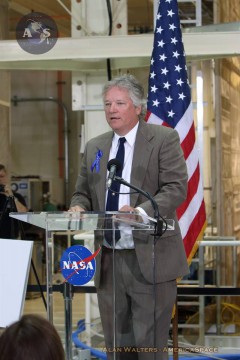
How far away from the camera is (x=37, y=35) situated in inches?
227

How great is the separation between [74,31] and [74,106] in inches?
23.7

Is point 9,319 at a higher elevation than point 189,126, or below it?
below

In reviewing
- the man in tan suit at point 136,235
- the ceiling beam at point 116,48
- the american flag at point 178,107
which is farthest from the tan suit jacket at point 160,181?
the ceiling beam at point 116,48

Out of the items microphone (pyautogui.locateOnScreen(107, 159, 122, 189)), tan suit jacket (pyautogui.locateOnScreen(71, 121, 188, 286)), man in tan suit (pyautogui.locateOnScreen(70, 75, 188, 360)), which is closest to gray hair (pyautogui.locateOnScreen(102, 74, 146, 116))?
man in tan suit (pyautogui.locateOnScreen(70, 75, 188, 360))

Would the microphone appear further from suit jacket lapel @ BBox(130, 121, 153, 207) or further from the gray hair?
the gray hair

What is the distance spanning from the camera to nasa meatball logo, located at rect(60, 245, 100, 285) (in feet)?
9.64

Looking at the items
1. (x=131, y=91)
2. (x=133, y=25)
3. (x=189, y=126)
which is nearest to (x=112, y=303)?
(x=131, y=91)

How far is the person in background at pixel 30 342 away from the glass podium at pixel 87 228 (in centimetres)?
123

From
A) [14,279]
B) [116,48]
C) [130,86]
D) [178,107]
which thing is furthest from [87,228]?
[116,48]

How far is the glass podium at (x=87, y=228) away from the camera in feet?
9.73

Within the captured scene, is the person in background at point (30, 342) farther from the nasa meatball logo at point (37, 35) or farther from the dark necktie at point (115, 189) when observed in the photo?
the nasa meatball logo at point (37, 35)

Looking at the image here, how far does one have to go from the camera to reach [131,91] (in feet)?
11.0

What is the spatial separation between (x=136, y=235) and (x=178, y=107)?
1.78 m

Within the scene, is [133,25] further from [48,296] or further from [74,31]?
[48,296]
